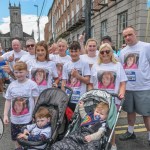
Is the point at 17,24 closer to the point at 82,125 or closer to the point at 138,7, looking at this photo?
the point at 138,7

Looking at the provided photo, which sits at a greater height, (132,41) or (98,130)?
(132,41)

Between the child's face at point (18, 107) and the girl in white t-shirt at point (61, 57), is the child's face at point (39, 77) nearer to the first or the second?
the child's face at point (18, 107)

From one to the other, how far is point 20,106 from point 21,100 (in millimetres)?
95

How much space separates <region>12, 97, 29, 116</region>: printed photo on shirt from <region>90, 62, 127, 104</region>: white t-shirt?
3.98 feet

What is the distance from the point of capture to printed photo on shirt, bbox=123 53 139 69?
4.35 metres

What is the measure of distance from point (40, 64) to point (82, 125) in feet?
4.44

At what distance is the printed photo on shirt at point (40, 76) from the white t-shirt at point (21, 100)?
0.50 meters

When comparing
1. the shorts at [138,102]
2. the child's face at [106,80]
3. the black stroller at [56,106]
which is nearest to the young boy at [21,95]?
the black stroller at [56,106]

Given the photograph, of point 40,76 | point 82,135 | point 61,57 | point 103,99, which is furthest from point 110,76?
point 61,57

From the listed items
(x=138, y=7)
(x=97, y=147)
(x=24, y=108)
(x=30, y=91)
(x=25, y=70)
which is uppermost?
(x=138, y=7)

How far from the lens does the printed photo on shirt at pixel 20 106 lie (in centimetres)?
380

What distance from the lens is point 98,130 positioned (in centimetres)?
346

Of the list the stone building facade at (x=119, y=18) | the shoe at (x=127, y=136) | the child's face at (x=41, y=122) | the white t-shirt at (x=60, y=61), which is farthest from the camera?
the stone building facade at (x=119, y=18)

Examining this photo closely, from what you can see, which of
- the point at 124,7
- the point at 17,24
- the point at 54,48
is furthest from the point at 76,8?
the point at 17,24
